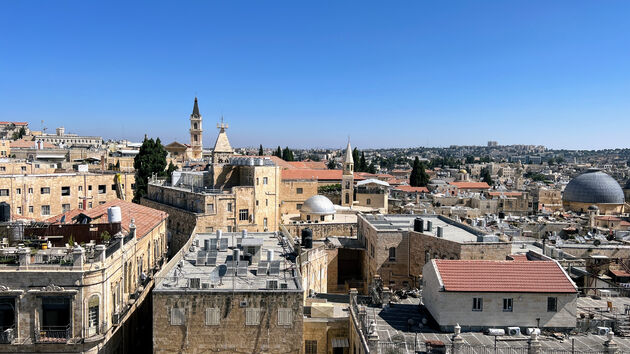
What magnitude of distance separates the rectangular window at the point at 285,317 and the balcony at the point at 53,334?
8.47 m

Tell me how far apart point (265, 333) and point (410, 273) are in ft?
55.6

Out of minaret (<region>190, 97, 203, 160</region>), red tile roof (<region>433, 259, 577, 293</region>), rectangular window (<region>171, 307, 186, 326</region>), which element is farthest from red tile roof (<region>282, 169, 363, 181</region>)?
rectangular window (<region>171, 307, 186, 326</region>)

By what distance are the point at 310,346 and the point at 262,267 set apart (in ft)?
14.5

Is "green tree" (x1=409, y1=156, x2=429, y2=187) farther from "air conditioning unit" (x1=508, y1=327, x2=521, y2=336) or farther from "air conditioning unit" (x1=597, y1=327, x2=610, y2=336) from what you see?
"air conditioning unit" (x1=508, y1=327, x2=521, y2=336)

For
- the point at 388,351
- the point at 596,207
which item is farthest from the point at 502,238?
the point at 596,207

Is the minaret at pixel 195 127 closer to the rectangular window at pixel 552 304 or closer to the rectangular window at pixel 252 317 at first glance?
the rectangular window at pixel 252 317

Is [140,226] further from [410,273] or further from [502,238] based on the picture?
[502,238]

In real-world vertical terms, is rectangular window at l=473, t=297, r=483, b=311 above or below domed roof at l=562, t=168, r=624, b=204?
below

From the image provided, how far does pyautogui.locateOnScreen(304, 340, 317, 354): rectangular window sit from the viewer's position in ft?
76.6

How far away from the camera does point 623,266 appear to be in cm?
3253

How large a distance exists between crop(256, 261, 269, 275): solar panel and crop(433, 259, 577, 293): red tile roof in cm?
816

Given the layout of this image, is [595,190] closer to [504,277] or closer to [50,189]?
[504,277]

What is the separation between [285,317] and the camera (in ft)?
68.0

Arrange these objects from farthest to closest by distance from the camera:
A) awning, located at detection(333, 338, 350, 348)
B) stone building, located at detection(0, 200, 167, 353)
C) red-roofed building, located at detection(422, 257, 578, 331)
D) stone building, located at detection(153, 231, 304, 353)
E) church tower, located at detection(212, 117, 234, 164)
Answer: church tower, located at detection(212, 117, 234, 164) → awning, located at detection(333, 338, 350, 348) → red-roofed building, located at detection(422, 257, 578, 331) → stone building, located at detection(153, 231, 304, 353) → stone building, located at detection(0, 200, 167, 353)
